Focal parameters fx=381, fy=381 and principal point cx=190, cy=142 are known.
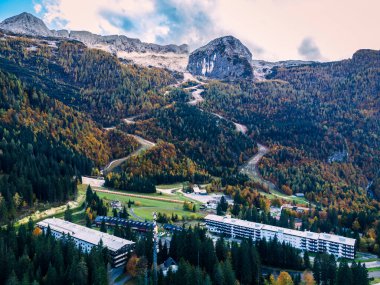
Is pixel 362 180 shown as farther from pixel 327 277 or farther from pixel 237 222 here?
pixel 327 277

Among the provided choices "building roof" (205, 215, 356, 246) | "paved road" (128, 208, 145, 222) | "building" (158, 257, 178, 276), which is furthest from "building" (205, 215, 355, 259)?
"building" (158, 257, 178, 276)

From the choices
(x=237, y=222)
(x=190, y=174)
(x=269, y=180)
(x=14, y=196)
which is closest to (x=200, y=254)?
(x=237, y=222)

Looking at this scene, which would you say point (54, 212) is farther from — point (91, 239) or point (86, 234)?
point (91, 239)

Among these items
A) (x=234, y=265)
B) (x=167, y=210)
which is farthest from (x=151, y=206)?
(x=234, y=265)

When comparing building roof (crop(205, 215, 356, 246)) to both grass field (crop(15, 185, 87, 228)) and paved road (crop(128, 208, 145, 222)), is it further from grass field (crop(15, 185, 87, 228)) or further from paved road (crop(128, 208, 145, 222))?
grass field (crop(15, 185, 87, 228))

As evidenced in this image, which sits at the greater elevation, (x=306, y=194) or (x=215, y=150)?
(x=215, y=150)

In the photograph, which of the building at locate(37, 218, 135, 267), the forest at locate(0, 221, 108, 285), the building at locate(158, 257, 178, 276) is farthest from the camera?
the building at locate(37, 218, 135, 267)
